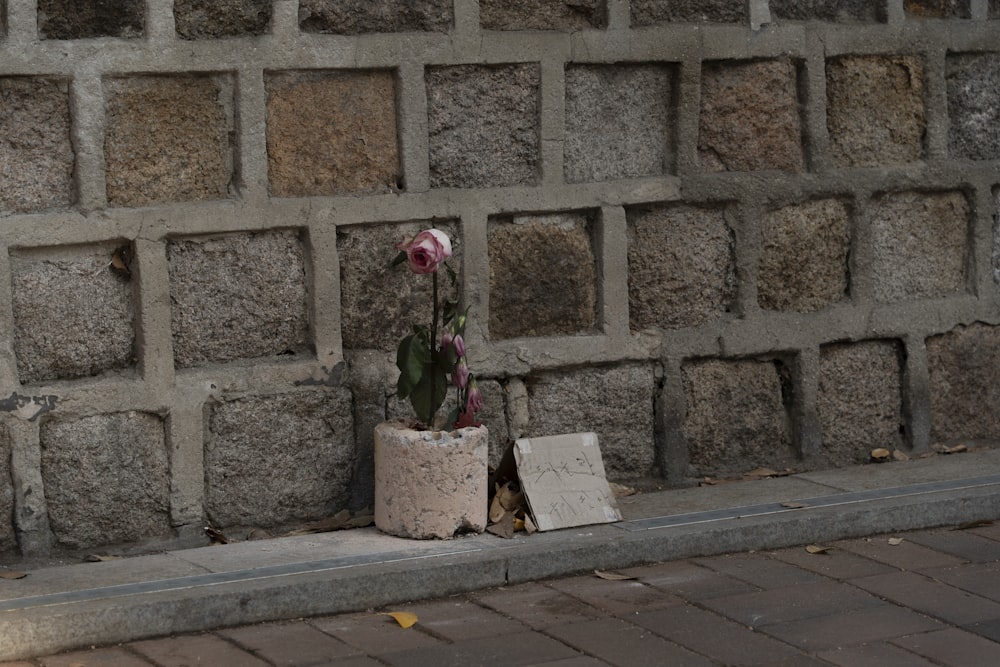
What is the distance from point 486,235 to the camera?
488cm

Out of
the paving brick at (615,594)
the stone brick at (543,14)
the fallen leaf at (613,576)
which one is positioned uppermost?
the stone brick at (543,14)

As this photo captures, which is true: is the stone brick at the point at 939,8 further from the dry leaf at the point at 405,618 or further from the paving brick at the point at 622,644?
the dry leaf at the point at 405,618

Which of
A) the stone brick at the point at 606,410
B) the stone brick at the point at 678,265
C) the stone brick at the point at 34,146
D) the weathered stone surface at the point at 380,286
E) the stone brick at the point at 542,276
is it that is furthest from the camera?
the stone brick at the point at 678,265

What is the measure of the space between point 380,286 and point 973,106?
7.73ft

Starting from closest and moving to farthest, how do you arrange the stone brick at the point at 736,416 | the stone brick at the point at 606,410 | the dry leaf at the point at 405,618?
the dry leaf at the point at 405,618, the stone brick at the point at 606,410, the stone brick at the point at 736,416

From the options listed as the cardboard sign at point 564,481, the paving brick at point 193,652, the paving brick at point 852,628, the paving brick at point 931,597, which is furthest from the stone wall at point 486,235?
the paving brick at point 852,628

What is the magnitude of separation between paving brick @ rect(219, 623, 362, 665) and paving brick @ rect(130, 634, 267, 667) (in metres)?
Answer: 0.04

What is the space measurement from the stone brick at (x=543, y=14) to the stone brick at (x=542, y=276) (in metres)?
0.60

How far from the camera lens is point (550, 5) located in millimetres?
4895

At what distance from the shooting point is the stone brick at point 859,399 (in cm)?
546

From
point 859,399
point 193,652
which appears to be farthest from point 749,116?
point 193,652

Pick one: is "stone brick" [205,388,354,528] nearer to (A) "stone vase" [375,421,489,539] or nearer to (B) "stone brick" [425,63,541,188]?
(A) "stone vase" [375,421,489,539]

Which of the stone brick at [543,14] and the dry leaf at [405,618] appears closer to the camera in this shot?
the dry leaf at [405,618]

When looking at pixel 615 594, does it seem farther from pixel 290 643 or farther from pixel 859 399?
pixel 859 399
